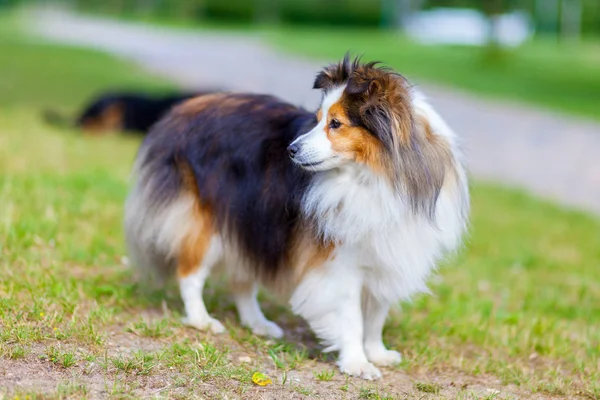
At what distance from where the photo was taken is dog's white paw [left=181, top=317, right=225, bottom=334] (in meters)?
4.89

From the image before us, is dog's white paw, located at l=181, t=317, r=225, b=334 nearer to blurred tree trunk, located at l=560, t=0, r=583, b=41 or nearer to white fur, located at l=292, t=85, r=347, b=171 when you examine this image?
white fur, located at l=292, t=85, r=347, b=171

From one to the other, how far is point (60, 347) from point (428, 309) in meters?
2.77

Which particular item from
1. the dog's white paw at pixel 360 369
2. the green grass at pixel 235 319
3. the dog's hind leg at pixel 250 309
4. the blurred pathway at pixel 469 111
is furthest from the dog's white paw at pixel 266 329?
the blurred pathway at pixel 469 111

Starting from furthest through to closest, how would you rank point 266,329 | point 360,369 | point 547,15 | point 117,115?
point 547,15, point 117,115, point 266,329, point 360,369

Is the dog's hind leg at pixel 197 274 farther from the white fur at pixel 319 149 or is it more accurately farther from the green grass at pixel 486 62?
the green grass at pixel 486 62

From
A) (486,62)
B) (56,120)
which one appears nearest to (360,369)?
(56,120)

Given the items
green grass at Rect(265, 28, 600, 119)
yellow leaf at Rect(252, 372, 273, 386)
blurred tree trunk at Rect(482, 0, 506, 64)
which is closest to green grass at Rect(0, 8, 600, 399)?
yellow leaf at Rect(252, 372, 273, 386)

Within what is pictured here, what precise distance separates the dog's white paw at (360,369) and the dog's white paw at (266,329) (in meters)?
0.69

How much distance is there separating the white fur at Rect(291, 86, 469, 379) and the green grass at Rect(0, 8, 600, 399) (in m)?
0.29

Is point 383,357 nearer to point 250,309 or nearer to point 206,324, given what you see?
point 250,309

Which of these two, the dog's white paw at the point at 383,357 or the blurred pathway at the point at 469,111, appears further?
the blurred pathway at the point at 469,111

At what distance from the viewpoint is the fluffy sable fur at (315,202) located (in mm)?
4094

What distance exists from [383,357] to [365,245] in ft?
2.64

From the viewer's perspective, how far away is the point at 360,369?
446 centimetres
